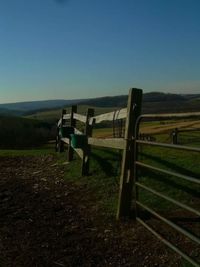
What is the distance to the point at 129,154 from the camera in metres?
7.89

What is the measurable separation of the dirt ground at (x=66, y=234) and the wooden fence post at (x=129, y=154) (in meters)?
0.39

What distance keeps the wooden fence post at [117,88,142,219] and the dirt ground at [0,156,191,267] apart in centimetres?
39

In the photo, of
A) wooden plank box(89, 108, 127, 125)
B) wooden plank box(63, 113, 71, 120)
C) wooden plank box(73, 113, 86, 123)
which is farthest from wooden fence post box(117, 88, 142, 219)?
wooden plank box(63, 113, 71, 120)

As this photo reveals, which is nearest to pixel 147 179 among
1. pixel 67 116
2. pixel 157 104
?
pixel 67 116

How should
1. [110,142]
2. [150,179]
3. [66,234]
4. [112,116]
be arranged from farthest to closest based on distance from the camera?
[112,116]
[150,179]
[110,142]
[66,234]

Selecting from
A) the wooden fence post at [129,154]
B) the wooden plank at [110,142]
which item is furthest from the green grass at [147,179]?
the wooden plank at [110,142]

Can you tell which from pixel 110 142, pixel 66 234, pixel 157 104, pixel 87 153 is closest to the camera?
pixel 66 234

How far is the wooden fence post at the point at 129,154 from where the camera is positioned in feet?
25.8

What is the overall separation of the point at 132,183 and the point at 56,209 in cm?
170

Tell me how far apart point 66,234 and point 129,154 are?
A: 1548 mm

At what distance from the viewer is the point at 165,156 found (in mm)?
11867

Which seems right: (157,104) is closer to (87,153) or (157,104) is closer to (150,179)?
(87,153)

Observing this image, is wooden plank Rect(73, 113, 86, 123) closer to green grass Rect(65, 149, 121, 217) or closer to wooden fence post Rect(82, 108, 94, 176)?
wooden fence post Rect(82, 108, 94, 176)

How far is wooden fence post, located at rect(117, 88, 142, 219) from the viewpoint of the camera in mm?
7852
